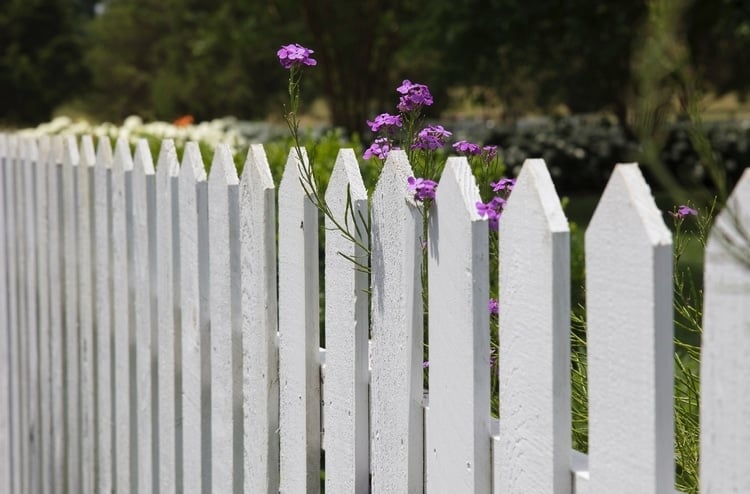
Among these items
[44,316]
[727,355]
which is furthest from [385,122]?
[44,316]

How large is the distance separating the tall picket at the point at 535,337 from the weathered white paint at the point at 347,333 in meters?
0.43

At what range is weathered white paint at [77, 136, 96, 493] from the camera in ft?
10.3

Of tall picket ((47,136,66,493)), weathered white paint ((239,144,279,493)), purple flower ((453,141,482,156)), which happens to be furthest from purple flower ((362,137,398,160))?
tall picket ((47,136,66,493))

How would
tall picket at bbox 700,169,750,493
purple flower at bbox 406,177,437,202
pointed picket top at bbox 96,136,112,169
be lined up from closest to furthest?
1. tall picket at bbox 700,169,750,493
2. purple flower at bbox 406,177,437,202
3. pointed picket top at bbox 96,136,112,169

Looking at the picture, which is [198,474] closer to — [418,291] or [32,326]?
[418,291]

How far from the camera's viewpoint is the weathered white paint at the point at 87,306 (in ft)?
10.3

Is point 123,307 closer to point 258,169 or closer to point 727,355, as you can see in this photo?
point 258,169

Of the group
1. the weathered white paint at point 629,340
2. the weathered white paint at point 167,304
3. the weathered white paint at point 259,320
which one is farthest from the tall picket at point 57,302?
the weathered white paint at point 629,340

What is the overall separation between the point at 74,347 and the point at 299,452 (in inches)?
59.0

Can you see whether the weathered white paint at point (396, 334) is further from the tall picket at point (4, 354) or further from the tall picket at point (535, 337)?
the tall picket at point (4, 354)

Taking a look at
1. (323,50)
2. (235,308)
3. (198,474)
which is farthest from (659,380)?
(323,50)

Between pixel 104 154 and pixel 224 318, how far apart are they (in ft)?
3.07

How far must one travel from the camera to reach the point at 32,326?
12.2 ft

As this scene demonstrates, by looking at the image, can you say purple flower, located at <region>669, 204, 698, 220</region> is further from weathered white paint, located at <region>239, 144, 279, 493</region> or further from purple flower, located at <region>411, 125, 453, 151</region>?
weathered white paint, located at <region>239, 144, 279, 493</region>
